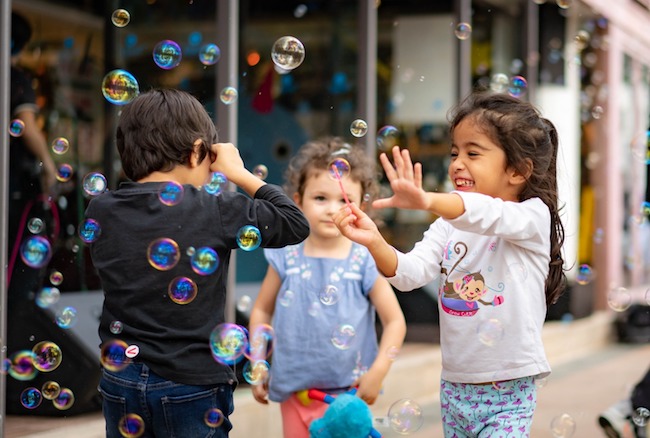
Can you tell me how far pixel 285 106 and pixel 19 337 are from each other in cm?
486

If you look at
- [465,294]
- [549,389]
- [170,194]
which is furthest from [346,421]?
[549,389]

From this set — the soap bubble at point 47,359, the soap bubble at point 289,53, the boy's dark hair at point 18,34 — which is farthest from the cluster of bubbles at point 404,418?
the boy's dark hair at point 18,34

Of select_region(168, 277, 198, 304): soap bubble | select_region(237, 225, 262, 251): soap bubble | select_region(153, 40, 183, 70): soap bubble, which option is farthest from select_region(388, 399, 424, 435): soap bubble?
select_region(153, 40, 183, 70): soap bubble

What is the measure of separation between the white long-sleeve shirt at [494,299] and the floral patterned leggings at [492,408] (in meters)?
0.04

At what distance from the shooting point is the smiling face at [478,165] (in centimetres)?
320

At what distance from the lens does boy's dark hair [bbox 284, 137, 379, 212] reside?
4105mm

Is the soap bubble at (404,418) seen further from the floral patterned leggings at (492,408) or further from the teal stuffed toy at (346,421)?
the floral patterned leggings at (492,408)

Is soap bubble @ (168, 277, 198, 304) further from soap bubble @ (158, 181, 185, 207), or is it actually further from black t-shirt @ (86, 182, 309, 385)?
soap bubble @ (158, 181, 185, 207)

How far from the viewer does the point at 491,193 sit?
324cm

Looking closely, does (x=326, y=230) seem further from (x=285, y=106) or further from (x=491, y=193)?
(x=285, y=106)

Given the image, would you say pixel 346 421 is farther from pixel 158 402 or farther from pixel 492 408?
pixel 158 402

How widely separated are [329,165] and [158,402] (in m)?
1.49

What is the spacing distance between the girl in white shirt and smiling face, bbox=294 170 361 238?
2.50 ft

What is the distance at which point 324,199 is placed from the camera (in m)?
4.05
